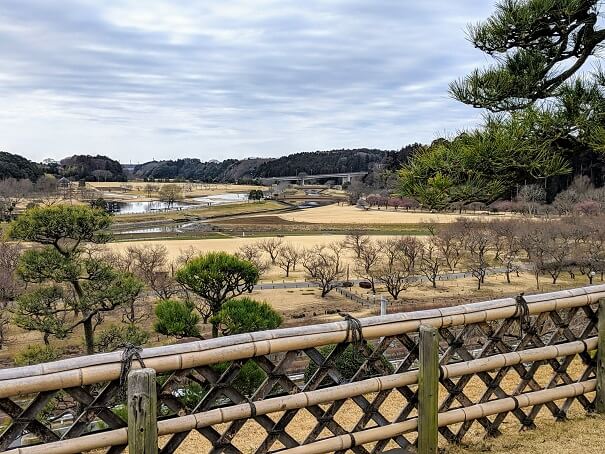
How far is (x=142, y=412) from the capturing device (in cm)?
270

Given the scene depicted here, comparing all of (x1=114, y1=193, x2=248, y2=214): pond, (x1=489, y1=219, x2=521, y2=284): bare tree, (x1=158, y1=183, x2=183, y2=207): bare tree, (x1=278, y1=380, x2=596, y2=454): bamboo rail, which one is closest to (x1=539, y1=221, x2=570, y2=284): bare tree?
(x1=489, y1=219, x2=521, y2=284): bare tree

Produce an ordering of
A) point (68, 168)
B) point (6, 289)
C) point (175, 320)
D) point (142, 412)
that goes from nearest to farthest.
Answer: point (142, 412) < point (175, 320) < point (6, 289) < point (68, 168)

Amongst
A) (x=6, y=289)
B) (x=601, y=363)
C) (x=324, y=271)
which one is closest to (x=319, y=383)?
(x=601, y=363)

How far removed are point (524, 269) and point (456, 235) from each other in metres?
5.10

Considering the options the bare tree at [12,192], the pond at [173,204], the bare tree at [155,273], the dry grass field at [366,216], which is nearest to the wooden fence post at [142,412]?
the bare tree at [155,273]

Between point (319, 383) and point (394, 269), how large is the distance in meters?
31.7

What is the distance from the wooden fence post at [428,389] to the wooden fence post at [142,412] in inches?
61.4

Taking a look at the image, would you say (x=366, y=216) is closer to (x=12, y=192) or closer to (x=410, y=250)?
(x=410, y=250)

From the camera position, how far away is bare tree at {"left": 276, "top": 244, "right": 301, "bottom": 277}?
118 ft

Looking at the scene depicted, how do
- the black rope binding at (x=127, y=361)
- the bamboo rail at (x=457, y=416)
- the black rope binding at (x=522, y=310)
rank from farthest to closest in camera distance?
the black rope binding at (x=522, y=310), the bamboo rail at (x=457, y=416), the black rope binding at (x=127, y=361)

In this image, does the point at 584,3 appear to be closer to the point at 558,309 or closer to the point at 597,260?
the point at 558,309

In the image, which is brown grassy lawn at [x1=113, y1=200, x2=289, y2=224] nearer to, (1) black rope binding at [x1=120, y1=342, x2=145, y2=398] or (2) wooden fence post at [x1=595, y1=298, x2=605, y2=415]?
(2) wooden fence post at [x1=595, y1=298, x2=605, y2=415]

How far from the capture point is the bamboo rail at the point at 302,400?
2691mm

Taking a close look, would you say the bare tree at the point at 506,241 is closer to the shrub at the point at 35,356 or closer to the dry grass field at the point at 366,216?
the dry grass field at the point at 366,216
